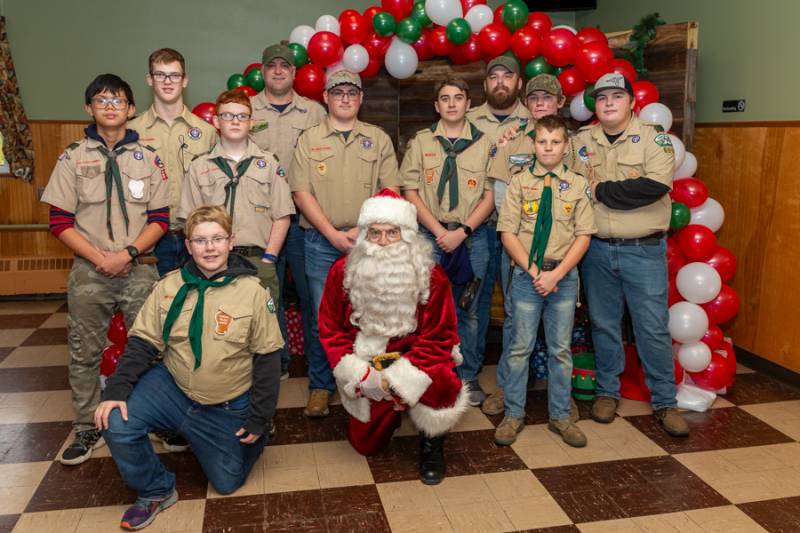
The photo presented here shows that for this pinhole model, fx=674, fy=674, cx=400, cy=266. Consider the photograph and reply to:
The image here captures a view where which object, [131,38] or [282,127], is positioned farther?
[131,38]

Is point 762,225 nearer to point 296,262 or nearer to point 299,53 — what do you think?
point 296,262

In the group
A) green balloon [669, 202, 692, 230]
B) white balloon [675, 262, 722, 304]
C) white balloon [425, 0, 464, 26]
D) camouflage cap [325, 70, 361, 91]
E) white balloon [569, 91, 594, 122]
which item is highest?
white balloon [425, 0, 464, 26]

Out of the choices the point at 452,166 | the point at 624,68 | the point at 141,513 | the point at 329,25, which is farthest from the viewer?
the point at 329,25

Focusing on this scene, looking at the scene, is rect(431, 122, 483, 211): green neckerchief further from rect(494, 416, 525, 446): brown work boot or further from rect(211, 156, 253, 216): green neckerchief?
rect(494, 416, 525, 446): brown work boot

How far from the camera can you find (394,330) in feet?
8.74

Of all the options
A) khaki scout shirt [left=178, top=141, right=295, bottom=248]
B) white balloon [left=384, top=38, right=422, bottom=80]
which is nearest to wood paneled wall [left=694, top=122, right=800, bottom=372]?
white balloon [left=384, top=38, right=422, bottom=80]

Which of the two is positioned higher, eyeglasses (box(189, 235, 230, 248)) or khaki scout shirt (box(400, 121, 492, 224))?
khaki scout shirt (box(400, 121, 492, 224))

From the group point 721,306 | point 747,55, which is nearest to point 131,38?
point 747,55

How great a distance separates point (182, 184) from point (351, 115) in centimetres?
89

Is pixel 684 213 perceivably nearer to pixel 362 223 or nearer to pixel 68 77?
pixel 362 223

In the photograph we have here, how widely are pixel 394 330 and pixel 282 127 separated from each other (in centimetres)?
157

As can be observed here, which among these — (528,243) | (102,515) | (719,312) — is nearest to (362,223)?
(528,243)

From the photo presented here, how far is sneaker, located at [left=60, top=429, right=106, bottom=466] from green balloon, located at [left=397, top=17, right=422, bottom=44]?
→ 282 cm

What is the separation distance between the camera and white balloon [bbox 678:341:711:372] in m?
3.44
